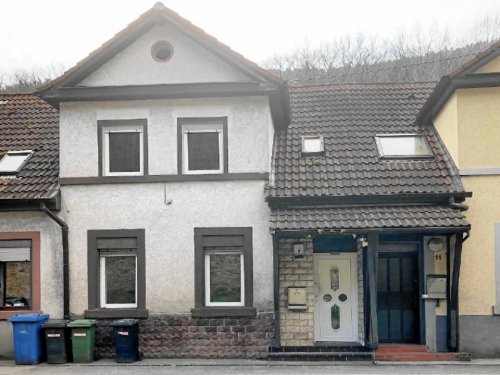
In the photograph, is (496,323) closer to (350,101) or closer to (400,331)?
(400,331)

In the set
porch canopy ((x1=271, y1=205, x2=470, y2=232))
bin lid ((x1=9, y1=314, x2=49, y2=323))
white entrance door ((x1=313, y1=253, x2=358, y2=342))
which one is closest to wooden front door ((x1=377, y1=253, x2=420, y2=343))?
white entrance door ((x1=313, y1=253, x2=358, y2=342))

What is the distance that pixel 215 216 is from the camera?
1403cm

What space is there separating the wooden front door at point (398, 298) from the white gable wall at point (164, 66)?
18.7 ft

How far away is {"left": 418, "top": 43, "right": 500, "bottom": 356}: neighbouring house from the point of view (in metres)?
13.7

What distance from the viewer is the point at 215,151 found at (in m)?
14.4

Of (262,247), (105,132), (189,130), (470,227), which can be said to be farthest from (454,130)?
(105,132)

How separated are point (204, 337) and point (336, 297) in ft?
11.0

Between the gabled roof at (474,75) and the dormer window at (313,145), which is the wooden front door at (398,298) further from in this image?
the gabled roof at (474,75)

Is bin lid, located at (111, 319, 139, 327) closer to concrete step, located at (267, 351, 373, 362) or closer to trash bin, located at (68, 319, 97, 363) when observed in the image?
trash bin, located at (68, 319, 97, 363)

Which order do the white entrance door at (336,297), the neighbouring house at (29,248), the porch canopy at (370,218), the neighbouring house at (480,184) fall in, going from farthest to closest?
the white entrance door at (336,297) < the neighbouring house at (29,248) < the neighbouring house at (480,184) < the porch canopy at (370,218)

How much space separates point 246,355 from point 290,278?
1997 mm

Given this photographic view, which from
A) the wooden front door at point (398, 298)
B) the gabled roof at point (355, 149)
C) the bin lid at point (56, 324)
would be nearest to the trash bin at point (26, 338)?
the bin lid at point (56, 324)

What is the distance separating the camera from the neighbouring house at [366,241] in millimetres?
13422

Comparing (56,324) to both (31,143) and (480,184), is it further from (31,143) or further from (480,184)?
(480,184)
